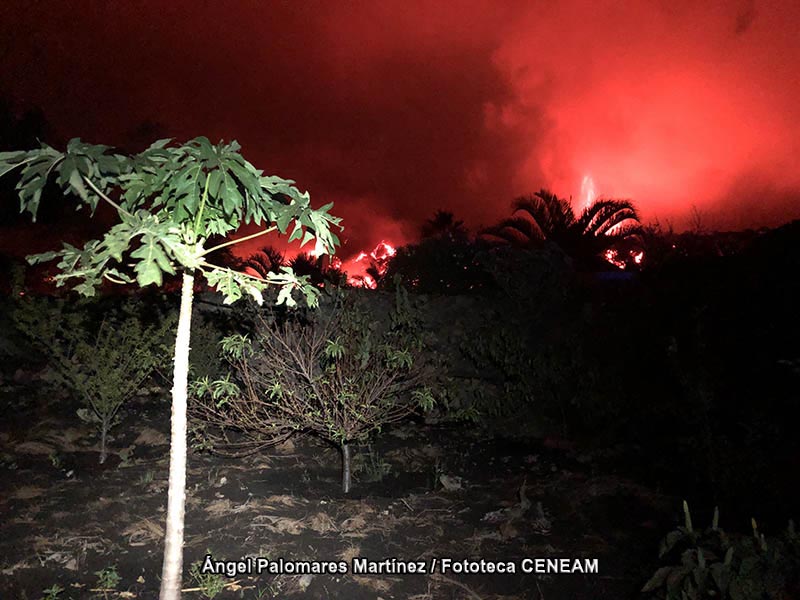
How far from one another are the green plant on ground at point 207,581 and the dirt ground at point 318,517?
0.05ft

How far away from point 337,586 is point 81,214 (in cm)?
1326

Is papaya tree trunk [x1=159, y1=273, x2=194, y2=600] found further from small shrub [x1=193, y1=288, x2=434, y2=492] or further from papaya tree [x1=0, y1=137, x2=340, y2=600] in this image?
small shrub [x1=193, y1=288, x2=434, y2=492]

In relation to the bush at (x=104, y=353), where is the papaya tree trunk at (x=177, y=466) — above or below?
below

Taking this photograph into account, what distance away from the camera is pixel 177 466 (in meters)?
2.46

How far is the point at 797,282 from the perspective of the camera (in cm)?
457

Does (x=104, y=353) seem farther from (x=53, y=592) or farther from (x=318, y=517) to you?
(x=318, y=517)

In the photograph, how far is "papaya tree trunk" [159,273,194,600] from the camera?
2.44 m

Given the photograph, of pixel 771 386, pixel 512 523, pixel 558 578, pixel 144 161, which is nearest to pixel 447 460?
pixel 512 523

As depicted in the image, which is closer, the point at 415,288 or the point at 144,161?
the point at 144,161

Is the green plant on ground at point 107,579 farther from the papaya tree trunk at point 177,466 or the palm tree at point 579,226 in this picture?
the palm tree at point 579,226

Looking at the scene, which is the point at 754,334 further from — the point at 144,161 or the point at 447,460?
the point at 144,161

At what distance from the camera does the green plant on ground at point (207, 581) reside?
329 centimetres

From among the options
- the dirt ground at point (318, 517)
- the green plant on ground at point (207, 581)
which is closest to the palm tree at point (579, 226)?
the dirt ground at point (318, 517)

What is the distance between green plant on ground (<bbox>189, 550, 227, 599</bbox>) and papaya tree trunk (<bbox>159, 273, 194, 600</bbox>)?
0.91m
